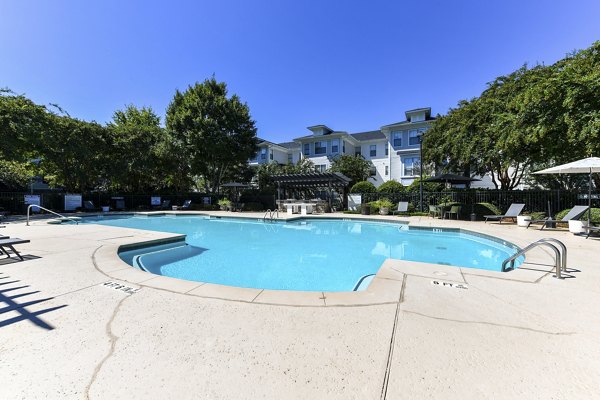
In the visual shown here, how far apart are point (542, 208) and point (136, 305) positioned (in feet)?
60.8

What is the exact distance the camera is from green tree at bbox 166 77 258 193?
2205 cm

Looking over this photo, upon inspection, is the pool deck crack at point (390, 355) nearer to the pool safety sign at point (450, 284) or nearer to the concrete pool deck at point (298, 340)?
the concrete pool deck at point (298, 340)

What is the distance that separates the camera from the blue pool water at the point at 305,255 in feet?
18.7

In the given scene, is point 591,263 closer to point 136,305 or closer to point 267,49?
point 136,305

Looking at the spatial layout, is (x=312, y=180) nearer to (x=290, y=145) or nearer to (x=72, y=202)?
(x=72, y=202)

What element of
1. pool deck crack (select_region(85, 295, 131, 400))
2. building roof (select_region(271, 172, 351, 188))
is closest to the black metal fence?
building roof (select_region(271, 172, 351, 188))

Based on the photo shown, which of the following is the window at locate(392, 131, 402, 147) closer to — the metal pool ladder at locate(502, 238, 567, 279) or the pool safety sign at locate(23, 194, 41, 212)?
the metal pool ladder at locate(502, 238, 567, 279)

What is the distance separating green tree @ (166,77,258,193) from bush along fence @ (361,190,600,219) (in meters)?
13.7

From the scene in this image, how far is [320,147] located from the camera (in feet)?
102

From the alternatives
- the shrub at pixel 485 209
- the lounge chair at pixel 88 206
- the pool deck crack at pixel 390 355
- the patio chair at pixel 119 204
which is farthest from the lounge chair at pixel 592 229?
the patio chair at pixel 119 204

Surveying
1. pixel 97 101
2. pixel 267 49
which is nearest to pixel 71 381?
pixel 267 49

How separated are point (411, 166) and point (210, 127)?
19.5 meters

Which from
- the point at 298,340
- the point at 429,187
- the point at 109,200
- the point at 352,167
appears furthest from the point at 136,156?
the point at 298,340

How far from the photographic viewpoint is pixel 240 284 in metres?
5.27
